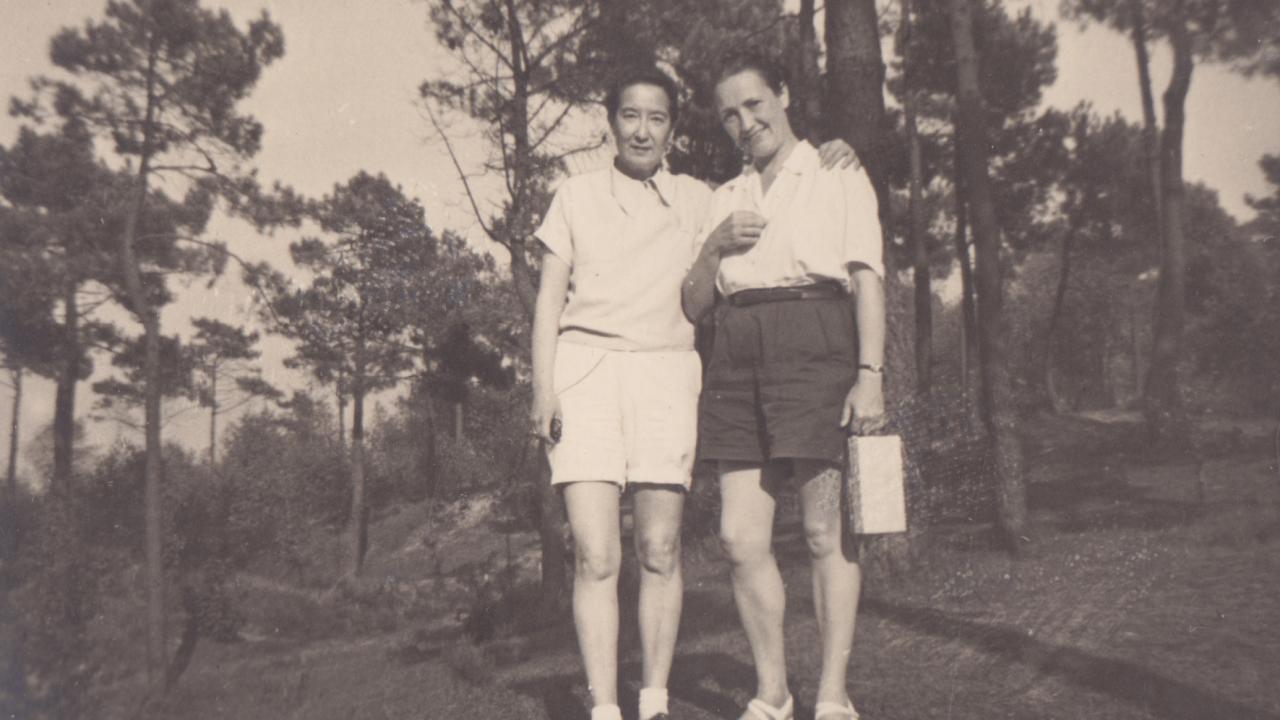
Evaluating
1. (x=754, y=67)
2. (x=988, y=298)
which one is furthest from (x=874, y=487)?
(x=988, y=298)

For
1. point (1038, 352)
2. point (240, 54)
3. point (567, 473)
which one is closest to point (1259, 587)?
point (567, 473)

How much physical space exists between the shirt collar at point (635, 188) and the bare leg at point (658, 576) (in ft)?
3.06

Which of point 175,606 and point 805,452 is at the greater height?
point 805,452

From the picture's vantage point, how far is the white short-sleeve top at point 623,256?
9.84 feet

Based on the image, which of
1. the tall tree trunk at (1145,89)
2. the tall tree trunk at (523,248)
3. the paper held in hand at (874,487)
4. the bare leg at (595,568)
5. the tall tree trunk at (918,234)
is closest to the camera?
the paper held in hand at (874,487)

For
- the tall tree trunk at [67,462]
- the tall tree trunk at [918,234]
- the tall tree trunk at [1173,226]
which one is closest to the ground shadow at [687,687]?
the tall tree trunk at [1173,226]

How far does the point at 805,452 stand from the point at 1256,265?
1865cm

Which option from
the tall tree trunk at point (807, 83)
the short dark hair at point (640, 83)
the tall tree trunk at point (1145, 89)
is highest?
the tall tree trunk at point (807, 83)

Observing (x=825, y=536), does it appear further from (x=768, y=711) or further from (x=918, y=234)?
(x=918, y=234)

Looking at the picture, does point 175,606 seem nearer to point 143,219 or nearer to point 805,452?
point 143,219

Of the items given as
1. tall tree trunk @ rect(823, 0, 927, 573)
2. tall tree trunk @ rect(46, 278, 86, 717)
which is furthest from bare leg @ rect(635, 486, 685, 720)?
tall tree trunk @ rect(46, 278, 86, 717)

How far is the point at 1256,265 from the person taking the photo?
17625 millimetres

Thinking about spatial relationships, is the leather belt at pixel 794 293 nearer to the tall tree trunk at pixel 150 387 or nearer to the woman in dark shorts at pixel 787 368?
the woman in dark shorts at pixel 787 368

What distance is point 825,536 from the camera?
2822mm
